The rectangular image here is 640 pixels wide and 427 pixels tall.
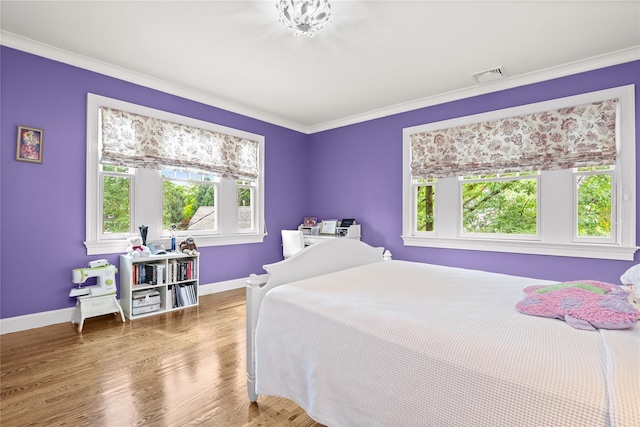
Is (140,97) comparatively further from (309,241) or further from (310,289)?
(310,289)

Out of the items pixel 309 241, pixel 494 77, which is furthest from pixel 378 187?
pixel 494 77

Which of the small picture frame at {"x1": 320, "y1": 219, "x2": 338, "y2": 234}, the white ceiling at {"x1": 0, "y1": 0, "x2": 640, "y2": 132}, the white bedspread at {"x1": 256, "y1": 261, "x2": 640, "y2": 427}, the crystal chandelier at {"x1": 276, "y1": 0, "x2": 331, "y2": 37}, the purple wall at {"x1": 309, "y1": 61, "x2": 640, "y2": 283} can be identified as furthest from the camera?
the small picture frame at {"x1": 320, "y1": 219, "x2": 338, "y2": 234}

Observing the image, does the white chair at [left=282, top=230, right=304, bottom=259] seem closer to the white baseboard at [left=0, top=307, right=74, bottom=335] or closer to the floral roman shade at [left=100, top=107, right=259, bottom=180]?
the floral roman shade at [left=100, top=107, right=259, bottom=180]

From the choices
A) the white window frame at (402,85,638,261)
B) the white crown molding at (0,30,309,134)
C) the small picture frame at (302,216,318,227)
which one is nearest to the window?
the white window frame at (402,85,638,261)

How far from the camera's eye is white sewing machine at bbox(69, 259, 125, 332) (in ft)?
9.48

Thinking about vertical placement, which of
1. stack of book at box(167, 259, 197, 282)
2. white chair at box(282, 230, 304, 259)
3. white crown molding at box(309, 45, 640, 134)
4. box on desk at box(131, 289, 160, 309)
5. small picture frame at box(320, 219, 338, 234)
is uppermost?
white crown molding at box(309, 45, 640, 134)

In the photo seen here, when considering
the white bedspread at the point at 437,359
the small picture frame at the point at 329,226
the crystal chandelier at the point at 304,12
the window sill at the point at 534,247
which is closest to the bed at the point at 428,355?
the white bedspread at the point at 437,359

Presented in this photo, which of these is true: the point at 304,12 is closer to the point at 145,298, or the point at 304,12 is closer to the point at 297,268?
the point at 297,268

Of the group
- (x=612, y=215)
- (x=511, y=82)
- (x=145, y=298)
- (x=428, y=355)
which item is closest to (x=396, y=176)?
(x=511, y=82)

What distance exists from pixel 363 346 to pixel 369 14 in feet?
7.71

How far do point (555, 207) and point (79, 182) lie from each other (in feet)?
16.1

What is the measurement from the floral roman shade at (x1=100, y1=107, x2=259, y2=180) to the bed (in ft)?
8.30

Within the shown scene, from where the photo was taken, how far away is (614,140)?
2.96m

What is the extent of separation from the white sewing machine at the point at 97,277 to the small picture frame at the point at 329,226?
2.79 metres
